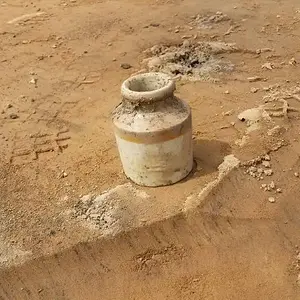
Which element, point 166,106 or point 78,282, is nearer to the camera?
point 78,282

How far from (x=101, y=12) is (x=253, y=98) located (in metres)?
3.40

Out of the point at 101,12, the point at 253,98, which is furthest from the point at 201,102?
the point at 101,12

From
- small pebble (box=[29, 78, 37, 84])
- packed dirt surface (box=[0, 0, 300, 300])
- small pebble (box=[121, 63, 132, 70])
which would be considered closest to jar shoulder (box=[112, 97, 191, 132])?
packed dirt surface (box=[0, 0, 300, 300])

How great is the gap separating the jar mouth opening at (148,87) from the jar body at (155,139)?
2.4 inches

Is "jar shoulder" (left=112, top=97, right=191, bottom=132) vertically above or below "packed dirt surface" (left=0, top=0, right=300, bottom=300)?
above

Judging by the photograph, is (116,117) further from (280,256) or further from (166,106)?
(280,256)

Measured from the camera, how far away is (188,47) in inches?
233

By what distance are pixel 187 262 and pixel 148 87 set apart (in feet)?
4.18

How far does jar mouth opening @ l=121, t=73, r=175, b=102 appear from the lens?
3.47 metres

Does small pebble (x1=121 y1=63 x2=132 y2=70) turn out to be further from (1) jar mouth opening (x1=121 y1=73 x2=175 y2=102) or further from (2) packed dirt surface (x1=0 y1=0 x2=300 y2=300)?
(1) jar mouth opening (x1=121 y1=73 x2=175 y2=102)

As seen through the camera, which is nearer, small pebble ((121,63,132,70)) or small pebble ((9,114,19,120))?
small pebble ((9,114,19,120))

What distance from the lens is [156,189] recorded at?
12.4 feet

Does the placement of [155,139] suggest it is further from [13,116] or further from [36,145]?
[13,116]

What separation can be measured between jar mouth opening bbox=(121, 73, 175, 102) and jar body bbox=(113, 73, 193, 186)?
6 centimetres
